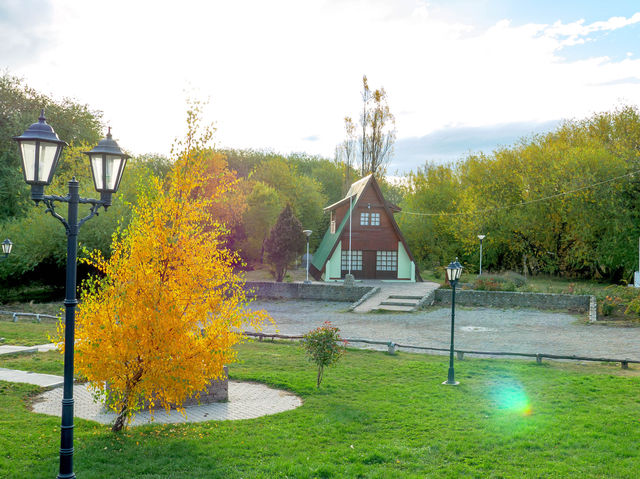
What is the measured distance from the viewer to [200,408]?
1066cm

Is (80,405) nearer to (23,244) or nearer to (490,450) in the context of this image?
(490,450)

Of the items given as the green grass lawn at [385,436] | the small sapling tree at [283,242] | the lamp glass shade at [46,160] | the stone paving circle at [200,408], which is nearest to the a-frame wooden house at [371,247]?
the small sapling tree at [283,242]

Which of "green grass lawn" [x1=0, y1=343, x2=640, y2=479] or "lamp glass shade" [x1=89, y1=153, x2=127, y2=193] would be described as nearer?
"lamp glass shade" [x1=89, y1=153, x2=127, y2=193]

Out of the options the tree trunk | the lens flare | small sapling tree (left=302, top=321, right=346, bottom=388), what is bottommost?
the lens flare

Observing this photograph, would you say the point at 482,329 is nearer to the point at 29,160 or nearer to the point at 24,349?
the point at 24,349

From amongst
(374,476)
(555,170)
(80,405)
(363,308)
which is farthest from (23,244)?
(555,170)

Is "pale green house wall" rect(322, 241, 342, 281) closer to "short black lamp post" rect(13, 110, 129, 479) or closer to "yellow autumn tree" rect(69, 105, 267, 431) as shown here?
"yellow autumn tree" rect(69, 105, 267, 431)

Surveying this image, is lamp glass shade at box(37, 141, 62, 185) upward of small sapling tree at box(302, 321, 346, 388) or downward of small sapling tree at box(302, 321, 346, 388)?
upward

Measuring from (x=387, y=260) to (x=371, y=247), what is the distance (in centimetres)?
153

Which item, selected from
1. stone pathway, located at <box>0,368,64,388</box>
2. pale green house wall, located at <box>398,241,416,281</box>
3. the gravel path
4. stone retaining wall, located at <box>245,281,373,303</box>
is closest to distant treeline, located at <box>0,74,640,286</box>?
stone retaining wall, located at <box>245,281,373,303</box>

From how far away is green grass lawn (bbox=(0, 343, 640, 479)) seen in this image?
7.17m

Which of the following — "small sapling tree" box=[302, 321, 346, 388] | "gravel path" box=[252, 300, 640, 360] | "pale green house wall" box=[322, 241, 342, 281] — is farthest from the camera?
"pale green house wall" box=[322, 241, 342, 281]

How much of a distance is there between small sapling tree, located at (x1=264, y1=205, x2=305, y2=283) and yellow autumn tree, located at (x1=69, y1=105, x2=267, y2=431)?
25993mm

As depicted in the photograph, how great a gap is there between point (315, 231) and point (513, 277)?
84.0 feet
